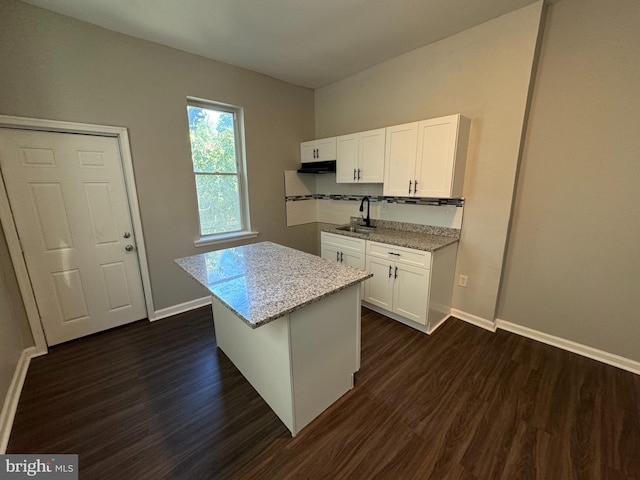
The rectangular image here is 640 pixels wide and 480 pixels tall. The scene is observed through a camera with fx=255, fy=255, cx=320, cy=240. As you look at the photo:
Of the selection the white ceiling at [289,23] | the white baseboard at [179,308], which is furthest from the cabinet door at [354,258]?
the white ceiling at [289,23]

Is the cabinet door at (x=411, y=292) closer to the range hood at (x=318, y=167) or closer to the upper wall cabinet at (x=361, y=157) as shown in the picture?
the upper wall cabinet at (x=361, y=157)

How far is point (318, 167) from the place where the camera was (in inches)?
143

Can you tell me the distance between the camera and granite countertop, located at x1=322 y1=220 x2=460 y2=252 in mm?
2493

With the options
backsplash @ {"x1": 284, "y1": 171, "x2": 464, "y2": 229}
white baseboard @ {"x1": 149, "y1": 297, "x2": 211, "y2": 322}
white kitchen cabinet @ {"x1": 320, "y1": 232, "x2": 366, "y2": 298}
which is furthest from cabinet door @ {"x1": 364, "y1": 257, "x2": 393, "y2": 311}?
white baseboard @ {"x1": 149, "y1": 297, "x2": 211, "y2": 322}

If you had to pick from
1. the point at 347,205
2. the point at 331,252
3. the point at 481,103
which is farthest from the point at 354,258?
the point at 481,103

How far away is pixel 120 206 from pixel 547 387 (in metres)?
4.04

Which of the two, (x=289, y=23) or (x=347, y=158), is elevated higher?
(x=289, y=23)

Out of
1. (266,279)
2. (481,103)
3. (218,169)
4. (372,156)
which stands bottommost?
(266,279)

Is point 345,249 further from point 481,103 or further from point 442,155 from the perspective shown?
point 481,103

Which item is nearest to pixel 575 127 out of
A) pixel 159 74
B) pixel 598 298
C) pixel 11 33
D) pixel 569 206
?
pixel 569 206

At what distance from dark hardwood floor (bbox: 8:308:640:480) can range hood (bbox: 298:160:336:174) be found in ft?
7.50

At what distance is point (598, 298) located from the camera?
84.7 inches

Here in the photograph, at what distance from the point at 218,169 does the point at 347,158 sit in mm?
1638

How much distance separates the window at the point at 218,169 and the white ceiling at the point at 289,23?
61 centimetres
